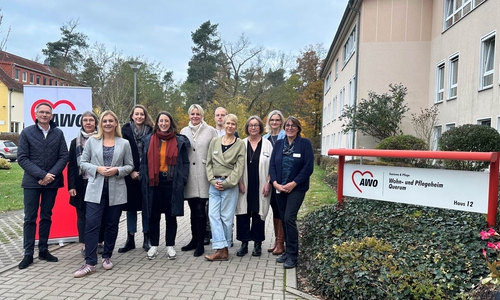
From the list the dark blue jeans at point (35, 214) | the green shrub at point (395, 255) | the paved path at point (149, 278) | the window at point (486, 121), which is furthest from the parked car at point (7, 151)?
the window at point (486, 121)

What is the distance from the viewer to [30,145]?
16.0 ft

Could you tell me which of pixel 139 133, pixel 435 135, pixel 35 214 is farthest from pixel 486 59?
pixel 35 214

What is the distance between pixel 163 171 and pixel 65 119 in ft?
7.00

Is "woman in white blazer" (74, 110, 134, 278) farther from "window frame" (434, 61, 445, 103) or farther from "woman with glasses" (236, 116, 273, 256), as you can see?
"window frame" (434, 61, 445, 103)

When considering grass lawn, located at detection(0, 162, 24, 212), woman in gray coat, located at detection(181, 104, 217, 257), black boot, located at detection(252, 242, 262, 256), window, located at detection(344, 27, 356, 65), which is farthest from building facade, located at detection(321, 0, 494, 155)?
grass lawn, located at detection(0, 162, 24, 212)

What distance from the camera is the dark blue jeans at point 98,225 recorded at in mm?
4676

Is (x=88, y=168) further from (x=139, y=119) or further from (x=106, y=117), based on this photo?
(x=139, y=119)

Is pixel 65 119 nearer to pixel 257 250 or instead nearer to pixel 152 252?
pixel 152 252

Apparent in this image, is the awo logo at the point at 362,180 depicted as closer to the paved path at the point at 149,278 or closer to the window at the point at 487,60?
the paved path at the point at 149,278

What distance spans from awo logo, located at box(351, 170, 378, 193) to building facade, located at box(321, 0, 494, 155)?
1006cm

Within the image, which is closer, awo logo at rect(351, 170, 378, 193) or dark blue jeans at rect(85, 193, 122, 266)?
dark blue jeans at rect(85, 193, 122, 266)

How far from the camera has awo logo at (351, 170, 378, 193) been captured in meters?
5.20

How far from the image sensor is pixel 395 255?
402 centimetres

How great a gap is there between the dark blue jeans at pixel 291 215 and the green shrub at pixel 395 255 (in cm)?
23
